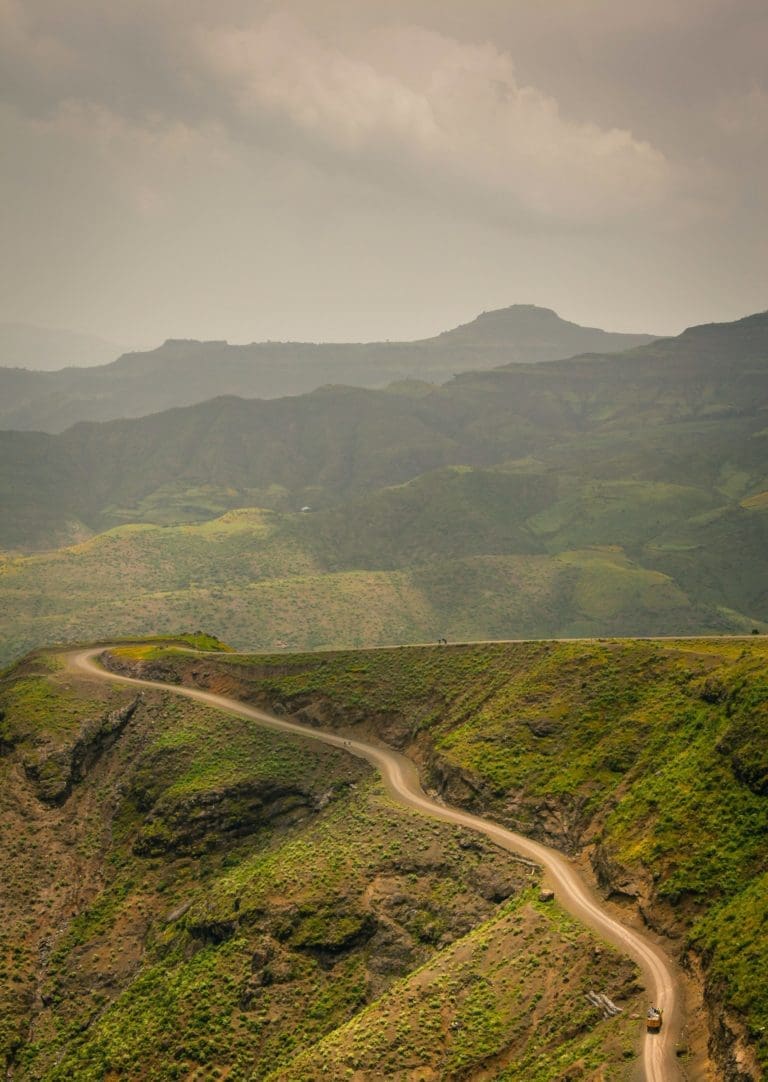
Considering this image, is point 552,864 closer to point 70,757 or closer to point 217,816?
point 217,816

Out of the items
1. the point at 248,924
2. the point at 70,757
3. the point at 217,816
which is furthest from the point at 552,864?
the point at 70,757

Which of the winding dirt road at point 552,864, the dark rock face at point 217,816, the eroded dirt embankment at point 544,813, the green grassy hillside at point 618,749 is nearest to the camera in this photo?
the eroded dirt embankment at point 544,813

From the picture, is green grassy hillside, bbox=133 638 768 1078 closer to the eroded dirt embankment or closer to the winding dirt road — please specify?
the eroded dirt embankment

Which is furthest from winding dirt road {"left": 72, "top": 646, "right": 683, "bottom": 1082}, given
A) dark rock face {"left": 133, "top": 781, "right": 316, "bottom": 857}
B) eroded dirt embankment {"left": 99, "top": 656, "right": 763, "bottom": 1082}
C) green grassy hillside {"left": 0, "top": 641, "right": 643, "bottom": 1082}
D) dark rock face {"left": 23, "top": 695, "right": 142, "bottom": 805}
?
dark rock face {"left": 133, "top": 781, "right": 316, "bottom": 857}

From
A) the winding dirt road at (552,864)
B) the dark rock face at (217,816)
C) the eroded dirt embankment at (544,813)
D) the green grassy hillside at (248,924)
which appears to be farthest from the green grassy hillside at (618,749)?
the dark rock face at (217,816)

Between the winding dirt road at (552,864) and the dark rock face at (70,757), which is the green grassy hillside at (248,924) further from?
the winding dirt road at (552,864)

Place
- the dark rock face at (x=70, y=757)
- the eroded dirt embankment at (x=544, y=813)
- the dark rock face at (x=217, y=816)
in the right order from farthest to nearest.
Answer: the dark rock face at (x=70, y=757), the dark rock face at (x=217, y=816), the eroded dirt embankment at (x=544, y=813)

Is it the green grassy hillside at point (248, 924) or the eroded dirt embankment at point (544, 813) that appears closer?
the eroded dirt embankment at point (544, 813)
